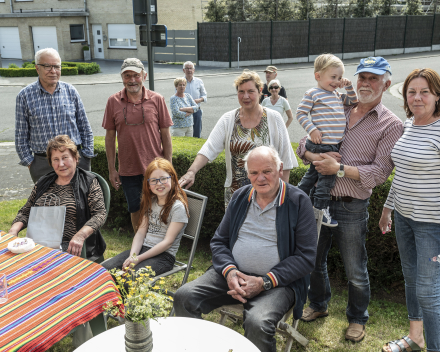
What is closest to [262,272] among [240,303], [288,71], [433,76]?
[240,303]

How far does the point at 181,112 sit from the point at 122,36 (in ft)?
83.4

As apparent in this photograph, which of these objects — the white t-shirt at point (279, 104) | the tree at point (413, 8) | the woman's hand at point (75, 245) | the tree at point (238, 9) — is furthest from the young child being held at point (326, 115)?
Result: the tree at point (413, 8)

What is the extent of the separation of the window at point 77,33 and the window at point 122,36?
2421mm

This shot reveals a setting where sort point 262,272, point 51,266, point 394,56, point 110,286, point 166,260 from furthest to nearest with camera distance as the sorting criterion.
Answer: point 394,56 → point 166,260 → point 262,272 → point 51,266 → point 110,286

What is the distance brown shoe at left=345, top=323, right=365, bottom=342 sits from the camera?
349 cm

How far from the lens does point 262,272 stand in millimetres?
3125

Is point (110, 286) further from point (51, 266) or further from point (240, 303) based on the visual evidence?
point (240, 303)

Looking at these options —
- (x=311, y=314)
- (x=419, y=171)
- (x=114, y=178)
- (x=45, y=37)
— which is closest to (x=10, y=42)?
(x=45, y=37)

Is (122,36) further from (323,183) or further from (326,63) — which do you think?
(323,183)

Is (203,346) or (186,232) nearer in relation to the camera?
(203,346)

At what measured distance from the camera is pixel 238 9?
2962 centimetres

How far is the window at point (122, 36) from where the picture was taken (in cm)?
3045

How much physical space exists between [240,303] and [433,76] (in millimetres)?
2080

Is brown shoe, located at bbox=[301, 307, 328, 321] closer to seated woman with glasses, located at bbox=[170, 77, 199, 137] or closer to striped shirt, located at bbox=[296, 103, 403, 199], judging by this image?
striped shirt, located at bbox=[296, 103, 403, 199]
